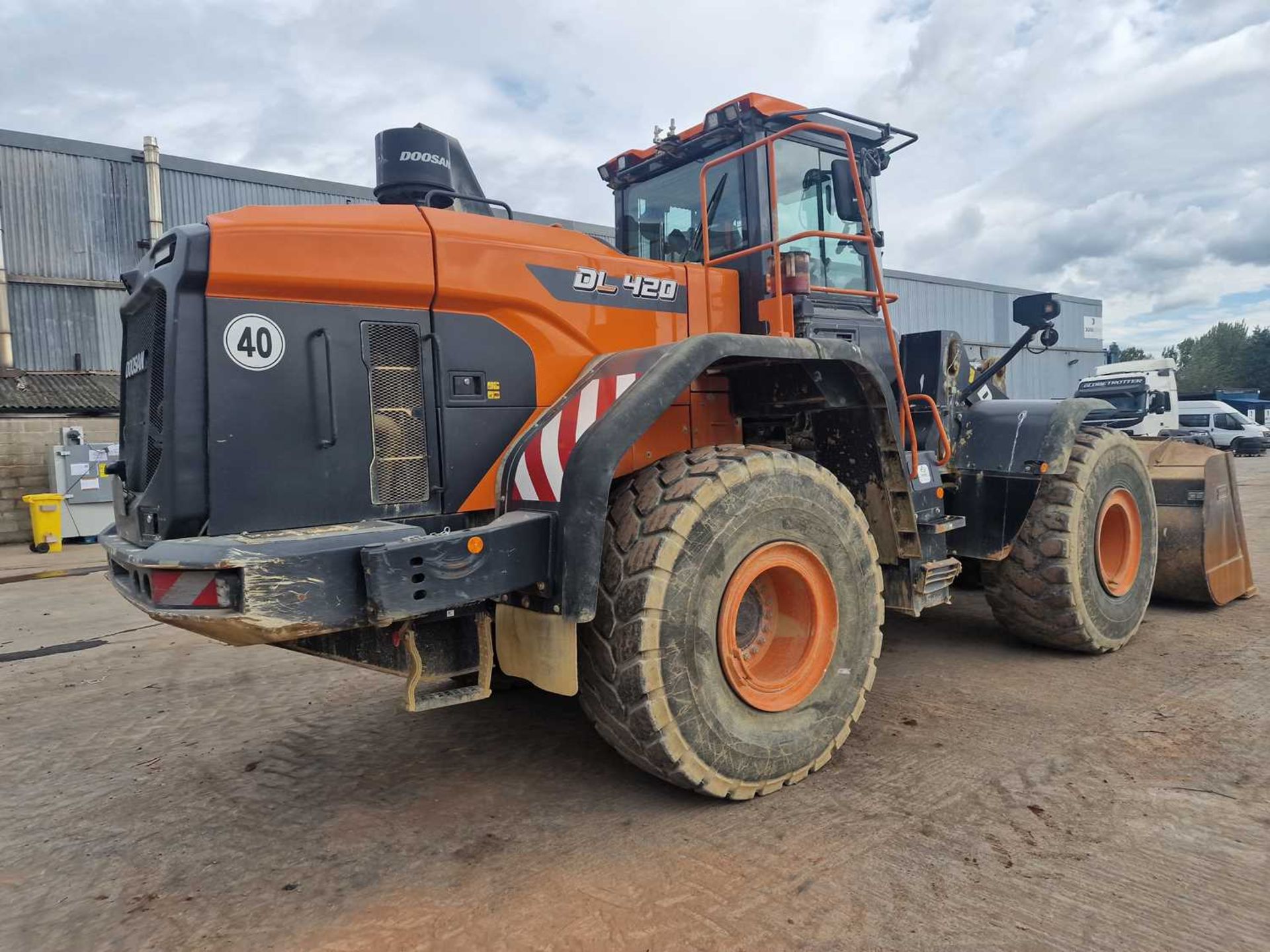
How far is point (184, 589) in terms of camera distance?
2527mm

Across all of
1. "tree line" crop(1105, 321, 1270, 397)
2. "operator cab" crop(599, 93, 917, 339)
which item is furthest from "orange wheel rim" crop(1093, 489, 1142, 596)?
"tree line" crop(1105, 321, 1270, 397)

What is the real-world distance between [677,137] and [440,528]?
8.70ft

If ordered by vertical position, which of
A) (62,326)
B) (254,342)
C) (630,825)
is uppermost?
(62,326)

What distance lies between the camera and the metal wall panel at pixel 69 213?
17234 millimetres

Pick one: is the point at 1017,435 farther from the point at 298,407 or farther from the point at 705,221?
the point at 298,407

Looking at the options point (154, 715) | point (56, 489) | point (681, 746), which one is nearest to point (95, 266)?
point (56, 489)

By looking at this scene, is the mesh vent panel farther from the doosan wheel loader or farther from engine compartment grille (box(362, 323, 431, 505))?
engine compartment grille (box(362, 323, 431, 505))

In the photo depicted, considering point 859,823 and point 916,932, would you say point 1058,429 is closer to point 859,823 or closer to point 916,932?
point 859,823

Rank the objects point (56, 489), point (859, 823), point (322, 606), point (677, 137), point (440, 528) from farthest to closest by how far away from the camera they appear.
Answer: point (56, 489) < point (677, 137) < point (440, 528) < point (859, 823) < point (322, 606)

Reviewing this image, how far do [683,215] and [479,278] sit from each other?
5.90 feet

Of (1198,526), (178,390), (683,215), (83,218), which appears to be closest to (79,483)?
(83,218)

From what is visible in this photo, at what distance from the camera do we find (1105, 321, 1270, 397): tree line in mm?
71812

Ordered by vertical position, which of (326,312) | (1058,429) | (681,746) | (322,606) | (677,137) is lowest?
(681,746)

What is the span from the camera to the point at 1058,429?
15.9ft
